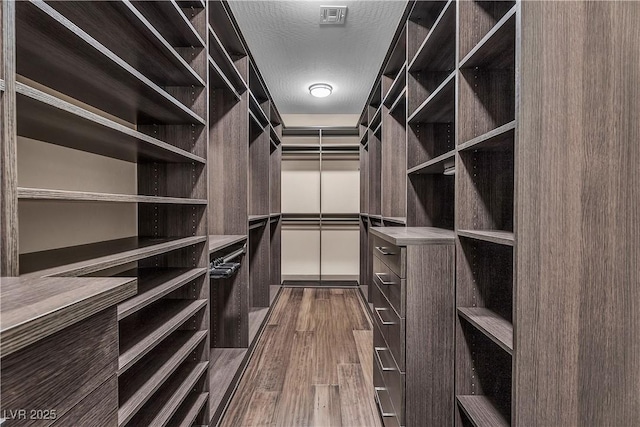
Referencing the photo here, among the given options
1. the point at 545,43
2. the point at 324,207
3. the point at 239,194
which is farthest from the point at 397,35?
the point at 324,207

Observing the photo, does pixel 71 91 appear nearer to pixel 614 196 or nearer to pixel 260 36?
pixel 614 196

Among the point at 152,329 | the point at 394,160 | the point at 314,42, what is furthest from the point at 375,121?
the point at 152,329

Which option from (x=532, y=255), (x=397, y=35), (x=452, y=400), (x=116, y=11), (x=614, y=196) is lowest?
(x=452, y=400)

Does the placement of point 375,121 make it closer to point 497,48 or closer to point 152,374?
point 497,48

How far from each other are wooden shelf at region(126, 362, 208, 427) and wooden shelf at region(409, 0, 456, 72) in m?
1.70

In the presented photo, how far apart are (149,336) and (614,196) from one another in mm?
1259

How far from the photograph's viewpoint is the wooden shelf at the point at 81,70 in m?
0.67

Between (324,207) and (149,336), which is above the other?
(324,207)

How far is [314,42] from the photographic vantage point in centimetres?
261

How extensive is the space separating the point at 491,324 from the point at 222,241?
51.6 inches

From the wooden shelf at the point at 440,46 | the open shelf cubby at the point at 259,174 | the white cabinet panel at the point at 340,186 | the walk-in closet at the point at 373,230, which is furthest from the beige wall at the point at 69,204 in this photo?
the white cabinet panel at the point at 340,186

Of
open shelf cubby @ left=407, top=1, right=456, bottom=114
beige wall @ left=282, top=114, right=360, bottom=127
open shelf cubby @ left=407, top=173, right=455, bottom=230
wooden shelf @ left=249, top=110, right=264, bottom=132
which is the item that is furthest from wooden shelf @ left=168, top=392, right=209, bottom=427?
beige wall @ left=282, top=114, right=360, bottom=127

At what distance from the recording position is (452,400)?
1210 millimetres

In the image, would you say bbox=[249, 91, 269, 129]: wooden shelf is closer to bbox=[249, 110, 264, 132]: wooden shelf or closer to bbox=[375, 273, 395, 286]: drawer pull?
bbox=[249, 110, 264, 132]: wooden shelf
